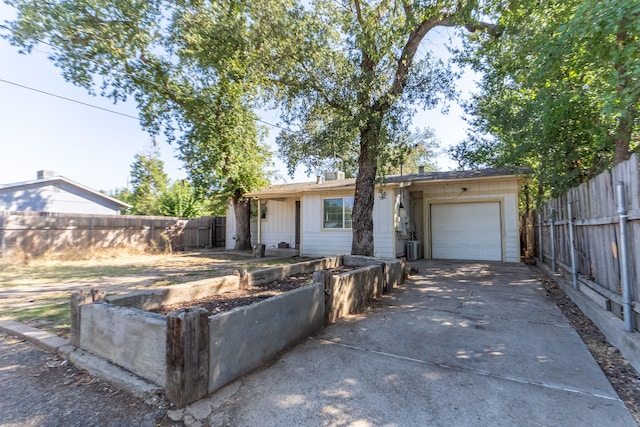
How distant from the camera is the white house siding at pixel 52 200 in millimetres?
15688

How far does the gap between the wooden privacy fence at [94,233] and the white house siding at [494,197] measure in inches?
482

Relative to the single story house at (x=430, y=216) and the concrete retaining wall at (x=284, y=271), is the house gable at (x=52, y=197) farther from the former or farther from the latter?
the concrete retaining wall at (x=284, y=271)

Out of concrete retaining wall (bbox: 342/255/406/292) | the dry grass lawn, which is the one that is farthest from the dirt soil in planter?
concrete retaining wall (bbox: 342/255/406/292)

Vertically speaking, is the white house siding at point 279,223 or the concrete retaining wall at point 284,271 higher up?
the white house siding at point 279,223

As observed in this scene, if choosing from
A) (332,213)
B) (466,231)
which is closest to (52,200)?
(332,213)

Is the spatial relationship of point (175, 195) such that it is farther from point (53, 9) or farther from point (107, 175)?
point (107, 175)

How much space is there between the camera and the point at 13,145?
1853cm

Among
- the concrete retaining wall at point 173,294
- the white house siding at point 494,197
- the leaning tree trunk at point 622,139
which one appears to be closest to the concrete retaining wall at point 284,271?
the concrete retaining wall at point 173,294

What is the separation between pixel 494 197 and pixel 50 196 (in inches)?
891

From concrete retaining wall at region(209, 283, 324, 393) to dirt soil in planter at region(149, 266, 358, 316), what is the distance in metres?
0.84

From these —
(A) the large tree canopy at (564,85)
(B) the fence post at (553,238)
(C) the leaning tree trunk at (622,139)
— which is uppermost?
(A) the large tree canopy at (564,85)

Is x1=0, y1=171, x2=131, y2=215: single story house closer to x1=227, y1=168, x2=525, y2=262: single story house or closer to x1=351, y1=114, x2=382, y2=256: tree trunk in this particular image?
x1=227, y1=168, x2=525, y2=262: single story house

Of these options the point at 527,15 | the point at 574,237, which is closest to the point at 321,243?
the point at 574,237

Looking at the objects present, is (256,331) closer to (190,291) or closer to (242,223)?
(190,291)
